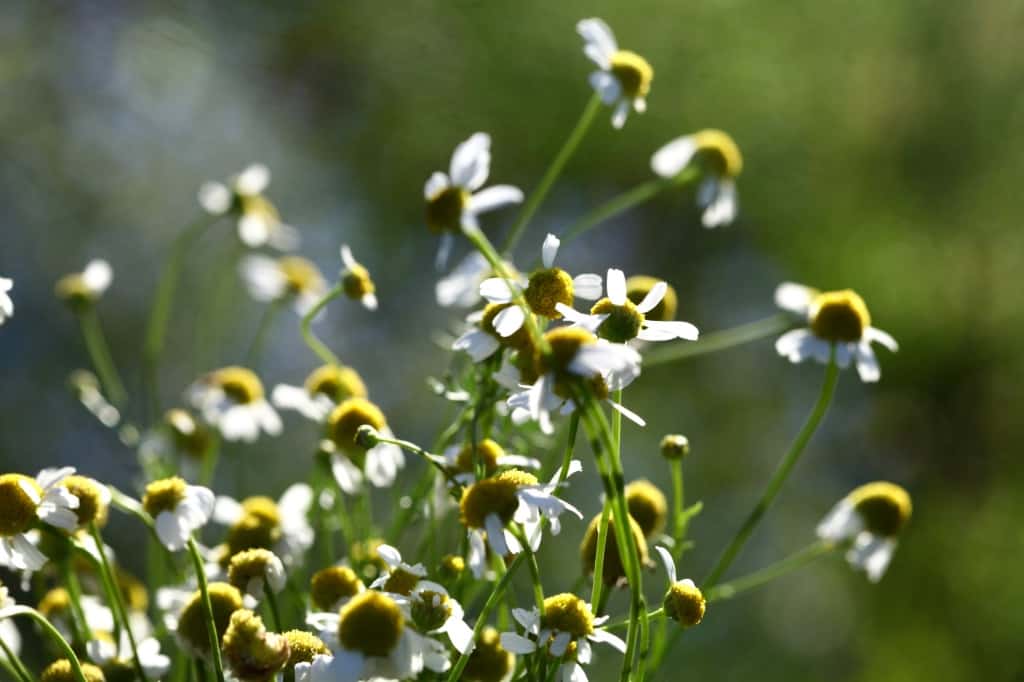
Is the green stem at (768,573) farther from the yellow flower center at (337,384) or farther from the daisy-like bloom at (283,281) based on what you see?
the daisy-like bloom at (283,281)

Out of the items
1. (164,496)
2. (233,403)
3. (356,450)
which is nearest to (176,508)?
(164,496)

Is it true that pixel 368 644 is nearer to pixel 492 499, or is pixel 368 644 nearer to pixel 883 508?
pixel 492 499

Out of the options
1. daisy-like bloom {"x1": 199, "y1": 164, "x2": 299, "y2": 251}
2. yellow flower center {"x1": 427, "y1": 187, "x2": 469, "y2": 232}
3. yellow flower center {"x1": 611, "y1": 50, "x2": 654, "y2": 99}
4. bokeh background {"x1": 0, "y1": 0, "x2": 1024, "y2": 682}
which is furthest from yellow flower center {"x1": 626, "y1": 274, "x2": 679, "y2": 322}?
bokeh background {"x1": 0, "y1": 0, "x2": 1024, "y2": 682}

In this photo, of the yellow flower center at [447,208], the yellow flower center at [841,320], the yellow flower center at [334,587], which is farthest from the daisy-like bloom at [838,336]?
the yellow flower center at [334,587]

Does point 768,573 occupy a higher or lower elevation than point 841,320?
lower

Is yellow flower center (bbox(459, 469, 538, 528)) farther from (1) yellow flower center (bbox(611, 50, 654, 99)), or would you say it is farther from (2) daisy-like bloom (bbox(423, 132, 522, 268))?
(1) yellow flower center (bbox(611, 50, 654, 99))

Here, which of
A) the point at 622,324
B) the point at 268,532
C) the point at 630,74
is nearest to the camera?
the point at 622,324

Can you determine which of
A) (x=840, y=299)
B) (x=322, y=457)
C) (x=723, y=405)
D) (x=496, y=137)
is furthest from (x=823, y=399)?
(x=496, y=137)

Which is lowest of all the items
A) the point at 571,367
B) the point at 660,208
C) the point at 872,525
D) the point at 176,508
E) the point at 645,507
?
the point at 660,208
